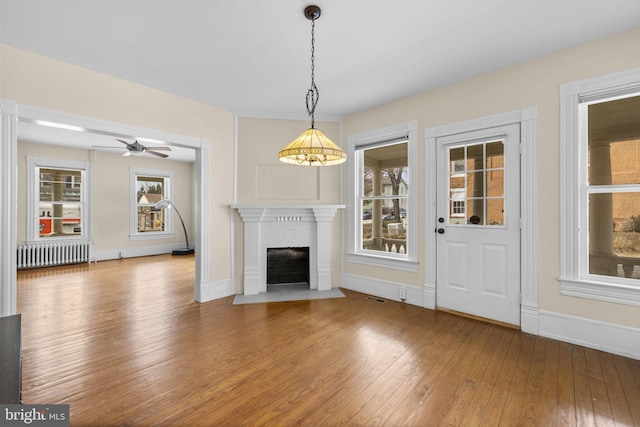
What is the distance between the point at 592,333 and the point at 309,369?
254 cm

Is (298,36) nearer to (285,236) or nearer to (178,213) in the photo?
(285,236)

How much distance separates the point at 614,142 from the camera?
2590mm

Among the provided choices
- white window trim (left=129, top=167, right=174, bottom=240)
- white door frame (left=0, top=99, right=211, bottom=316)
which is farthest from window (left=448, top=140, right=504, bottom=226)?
white window trim (left=129, top=167, right=174, bottom=240)

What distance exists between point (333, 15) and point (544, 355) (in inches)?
129

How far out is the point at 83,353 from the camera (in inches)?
97.3

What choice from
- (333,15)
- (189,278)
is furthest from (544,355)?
(189,278)

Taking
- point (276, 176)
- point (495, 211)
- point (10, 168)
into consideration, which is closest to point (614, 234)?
point (495, 211)

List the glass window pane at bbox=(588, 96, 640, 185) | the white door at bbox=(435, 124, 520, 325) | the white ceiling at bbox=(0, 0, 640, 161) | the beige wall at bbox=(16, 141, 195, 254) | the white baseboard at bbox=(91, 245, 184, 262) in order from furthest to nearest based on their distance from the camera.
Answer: the white baseboard at bbox=(91, 245, 184, 262), the beige wall at bbox=(16, 141, 195, 254), the white door at bbox=(435, 124, 520, 325), the glass window pane at bbox=(588, 96, 640, 185), the white ceiling at bbox=(0, 0, 640, 161)

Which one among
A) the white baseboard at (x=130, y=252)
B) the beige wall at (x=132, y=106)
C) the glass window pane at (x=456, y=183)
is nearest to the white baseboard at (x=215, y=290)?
the beige wall at (x=132, y=106)

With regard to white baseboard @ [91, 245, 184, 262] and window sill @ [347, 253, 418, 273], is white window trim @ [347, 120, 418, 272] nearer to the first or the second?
window sill @ [347, 253, 418, 273]

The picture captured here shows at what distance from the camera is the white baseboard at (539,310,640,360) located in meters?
2.40

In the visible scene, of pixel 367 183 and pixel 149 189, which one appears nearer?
pixel 367 183

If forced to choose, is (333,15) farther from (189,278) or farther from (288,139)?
(189,278)

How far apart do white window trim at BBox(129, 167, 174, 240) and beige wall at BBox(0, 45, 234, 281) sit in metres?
4.86
